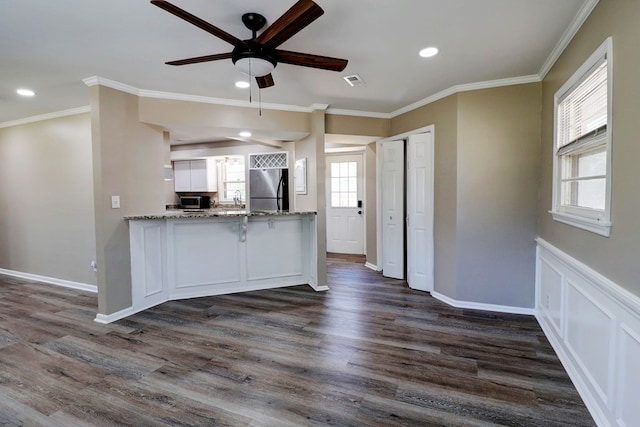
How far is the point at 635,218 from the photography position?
147cm

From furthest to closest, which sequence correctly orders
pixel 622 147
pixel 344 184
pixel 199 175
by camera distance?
pixel 199 175, pixel 344 184, pixel 622 147

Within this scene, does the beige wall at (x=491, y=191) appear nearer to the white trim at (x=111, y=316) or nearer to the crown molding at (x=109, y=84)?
the crown molding at (x=109, y=84)

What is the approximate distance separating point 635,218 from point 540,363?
1426mm

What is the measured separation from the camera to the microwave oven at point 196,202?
691 cm

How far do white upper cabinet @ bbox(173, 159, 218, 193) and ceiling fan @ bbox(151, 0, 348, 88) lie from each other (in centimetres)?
490

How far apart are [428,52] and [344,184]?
13.2 ft

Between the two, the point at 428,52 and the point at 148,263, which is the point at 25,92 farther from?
the point at 428,52

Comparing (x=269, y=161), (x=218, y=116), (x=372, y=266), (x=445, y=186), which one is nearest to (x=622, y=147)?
(x=445, y=186)

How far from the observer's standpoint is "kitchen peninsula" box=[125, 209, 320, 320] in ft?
11.5

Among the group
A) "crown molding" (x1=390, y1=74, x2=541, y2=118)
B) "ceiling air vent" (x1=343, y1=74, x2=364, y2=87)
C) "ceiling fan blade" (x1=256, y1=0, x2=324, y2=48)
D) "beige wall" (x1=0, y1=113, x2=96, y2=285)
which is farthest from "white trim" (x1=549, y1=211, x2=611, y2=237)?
"beige wall" (x1=0, y1=113, x2=96, y2=285)

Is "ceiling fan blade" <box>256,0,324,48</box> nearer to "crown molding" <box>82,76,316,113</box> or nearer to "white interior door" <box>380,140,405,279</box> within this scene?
"crown molding" <box>82,76,316,113</box>

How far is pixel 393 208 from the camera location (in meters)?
4.66

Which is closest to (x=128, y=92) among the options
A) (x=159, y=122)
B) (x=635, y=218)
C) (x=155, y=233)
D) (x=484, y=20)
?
(x=159, y=122)

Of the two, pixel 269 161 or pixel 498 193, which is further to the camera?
pixel 269 161
